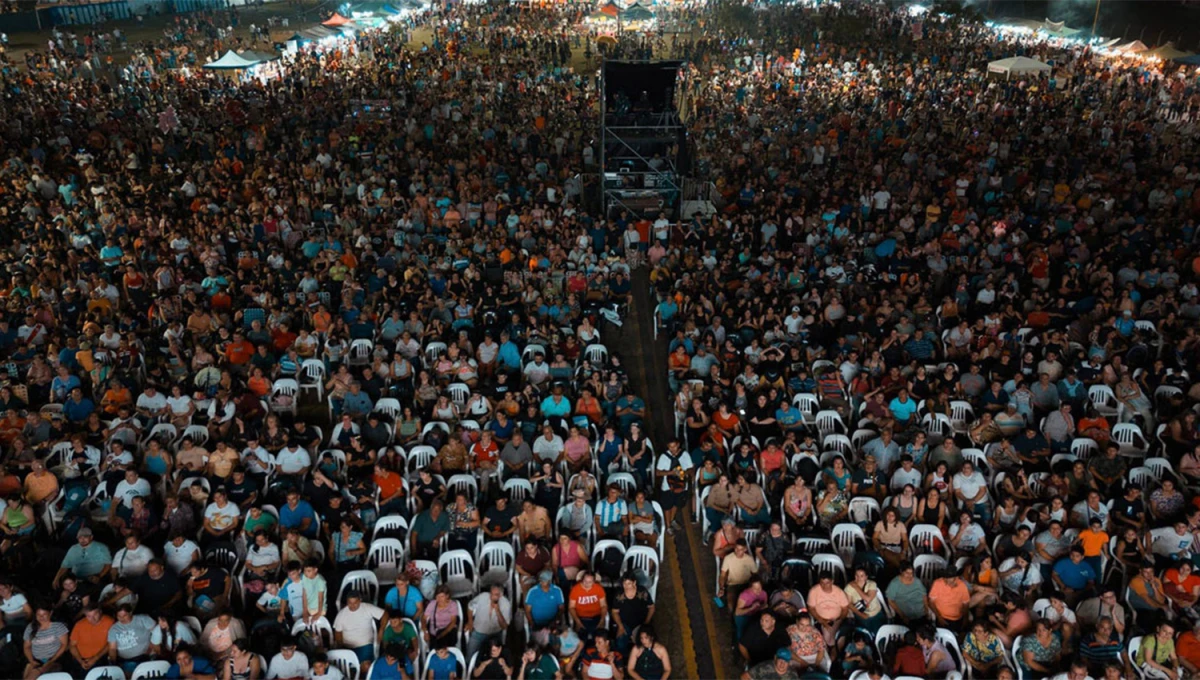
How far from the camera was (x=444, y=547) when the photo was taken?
7371 millimetres

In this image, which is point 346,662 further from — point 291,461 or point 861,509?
point 861,509

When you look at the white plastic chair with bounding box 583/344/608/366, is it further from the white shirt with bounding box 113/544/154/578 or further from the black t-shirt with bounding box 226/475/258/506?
the white shirt with bounding box 113/544/154/578

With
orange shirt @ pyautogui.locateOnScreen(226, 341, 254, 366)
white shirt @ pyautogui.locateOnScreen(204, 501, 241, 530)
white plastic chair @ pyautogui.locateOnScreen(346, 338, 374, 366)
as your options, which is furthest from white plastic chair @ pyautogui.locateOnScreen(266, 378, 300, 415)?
white shirt @ pyautogui.locateOnScreen(204, 501, 241, 530)

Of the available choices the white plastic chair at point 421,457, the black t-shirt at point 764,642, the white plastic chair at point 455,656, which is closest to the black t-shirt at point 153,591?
the white plastic chair at point 455,656

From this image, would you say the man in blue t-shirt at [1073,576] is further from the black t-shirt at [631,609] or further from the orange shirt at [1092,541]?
the black t-shirt at [631,609]

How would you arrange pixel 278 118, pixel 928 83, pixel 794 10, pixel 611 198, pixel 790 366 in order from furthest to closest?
1. pixel 794 10
2. pixel 928 83
3. pixel 278 118
4. pixel 611 198
5. pixel 790 366

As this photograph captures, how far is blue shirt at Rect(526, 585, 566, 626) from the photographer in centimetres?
676

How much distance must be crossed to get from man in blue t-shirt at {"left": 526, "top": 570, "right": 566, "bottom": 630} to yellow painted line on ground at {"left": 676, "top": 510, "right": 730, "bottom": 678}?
132 centimetres

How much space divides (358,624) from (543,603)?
1.50 metres

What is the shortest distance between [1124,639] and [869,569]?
2027 mm

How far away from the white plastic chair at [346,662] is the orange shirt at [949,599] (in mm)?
4714

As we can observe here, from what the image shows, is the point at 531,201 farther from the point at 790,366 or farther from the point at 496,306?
the point at 790,366

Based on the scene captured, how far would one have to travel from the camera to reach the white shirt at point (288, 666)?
20.2ft

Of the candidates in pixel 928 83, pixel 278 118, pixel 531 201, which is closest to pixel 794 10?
pixel 928 83
